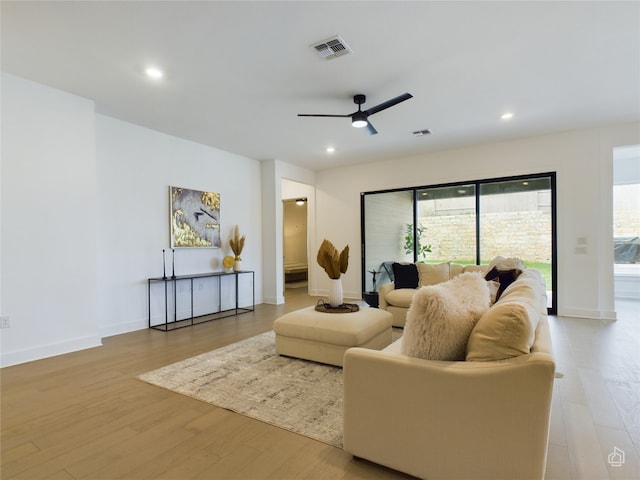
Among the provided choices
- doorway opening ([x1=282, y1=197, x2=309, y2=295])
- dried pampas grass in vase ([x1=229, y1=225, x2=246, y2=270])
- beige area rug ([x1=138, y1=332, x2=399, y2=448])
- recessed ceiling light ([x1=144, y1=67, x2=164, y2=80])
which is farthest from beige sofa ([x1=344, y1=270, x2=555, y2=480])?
doorway opening ([x1=282, y1=197, x2=309, y2=295])

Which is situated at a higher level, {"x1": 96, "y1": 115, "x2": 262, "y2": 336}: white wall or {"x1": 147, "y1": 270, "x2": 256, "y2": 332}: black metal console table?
{"x1": 96, "y1": 115, "x2": 262, "y2": 336}: white wall

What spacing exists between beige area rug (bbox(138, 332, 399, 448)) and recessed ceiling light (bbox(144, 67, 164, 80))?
9.37 feet

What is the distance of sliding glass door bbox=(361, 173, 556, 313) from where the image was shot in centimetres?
542

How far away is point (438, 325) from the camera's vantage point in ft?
5.16

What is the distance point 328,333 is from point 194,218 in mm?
3364

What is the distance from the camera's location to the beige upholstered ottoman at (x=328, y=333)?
301 centimetres

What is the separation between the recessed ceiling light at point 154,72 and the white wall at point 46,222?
3.86ft

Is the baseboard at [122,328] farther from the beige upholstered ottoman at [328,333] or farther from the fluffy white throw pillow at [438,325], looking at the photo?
the fluffy white throw pillow at [438,325]

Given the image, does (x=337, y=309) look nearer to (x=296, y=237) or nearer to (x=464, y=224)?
(x=464, y=224)

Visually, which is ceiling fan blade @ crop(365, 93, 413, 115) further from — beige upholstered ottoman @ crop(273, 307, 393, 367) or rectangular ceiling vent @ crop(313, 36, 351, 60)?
beige upholstered ottoman @ crop(273, 307, 393, 367)

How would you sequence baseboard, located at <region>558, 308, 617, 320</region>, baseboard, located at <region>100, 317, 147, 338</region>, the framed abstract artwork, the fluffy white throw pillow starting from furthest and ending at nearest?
1. the framed abstract artwork
2. baseboard, located at <region>558, 308, 617, 320</region>
3. baseboard, located at <region>100, 317, 147, 338</region>
4. the fluffy white throw pillow

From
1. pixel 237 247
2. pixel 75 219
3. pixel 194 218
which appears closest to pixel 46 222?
pixel 75 219

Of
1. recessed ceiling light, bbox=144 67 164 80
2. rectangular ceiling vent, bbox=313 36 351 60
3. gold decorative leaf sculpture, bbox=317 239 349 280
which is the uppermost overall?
recessed ceiling light, bbox=144 67 164 80

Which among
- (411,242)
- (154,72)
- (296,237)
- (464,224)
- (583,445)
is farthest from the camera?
(296,237)
